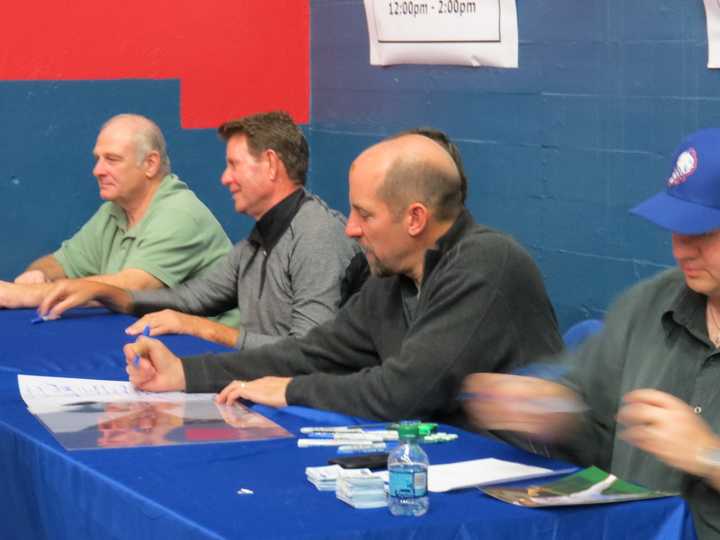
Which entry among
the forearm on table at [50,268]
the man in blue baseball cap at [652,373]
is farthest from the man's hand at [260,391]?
the forearm on table at [50,268]

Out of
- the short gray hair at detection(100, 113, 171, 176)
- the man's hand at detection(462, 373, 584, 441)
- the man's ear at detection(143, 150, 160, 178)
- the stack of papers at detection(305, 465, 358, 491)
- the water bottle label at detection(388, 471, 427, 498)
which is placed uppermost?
the short gray hair at detection(100, 113, 171, 176)

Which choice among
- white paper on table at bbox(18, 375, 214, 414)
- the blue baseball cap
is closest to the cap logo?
the blue baseball cap

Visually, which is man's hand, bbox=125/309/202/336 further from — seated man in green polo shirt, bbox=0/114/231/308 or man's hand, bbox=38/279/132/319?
seated man in green polo shirt, bbox=0/114/231/308

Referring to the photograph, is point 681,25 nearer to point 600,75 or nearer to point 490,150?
point 600,75

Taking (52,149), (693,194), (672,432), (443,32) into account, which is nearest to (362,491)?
(672,432)

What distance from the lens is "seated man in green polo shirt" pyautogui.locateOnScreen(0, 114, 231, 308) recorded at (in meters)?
4.57

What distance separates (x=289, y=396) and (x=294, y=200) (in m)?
1.36

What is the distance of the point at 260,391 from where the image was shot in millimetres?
2926

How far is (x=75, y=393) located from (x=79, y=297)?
3.72ft

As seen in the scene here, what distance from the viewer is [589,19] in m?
4.21

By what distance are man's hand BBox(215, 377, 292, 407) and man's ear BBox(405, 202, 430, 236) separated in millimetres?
442

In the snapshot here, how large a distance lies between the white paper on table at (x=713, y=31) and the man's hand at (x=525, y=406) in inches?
65.1

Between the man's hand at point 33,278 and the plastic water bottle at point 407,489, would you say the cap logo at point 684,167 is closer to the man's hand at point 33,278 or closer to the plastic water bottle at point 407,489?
the plastic water bottle at point 407,489

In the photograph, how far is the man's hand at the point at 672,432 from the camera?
6.67 feet
